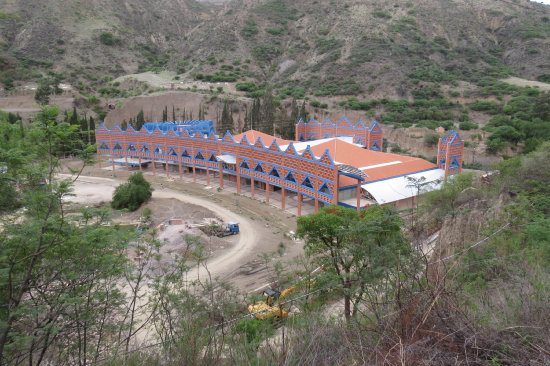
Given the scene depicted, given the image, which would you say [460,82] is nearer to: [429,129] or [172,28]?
[429,129]

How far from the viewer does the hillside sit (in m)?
76.2

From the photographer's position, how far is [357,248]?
11734 mm

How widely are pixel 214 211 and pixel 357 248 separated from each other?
2048cm

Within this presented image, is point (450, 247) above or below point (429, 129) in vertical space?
below

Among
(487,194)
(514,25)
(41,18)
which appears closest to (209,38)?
(41,18)

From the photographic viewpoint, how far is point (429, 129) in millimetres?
53781

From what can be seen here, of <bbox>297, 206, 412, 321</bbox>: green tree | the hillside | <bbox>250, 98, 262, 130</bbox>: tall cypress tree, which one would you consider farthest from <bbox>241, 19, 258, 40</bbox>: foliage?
<bbox>297, 206, 412, 321</bbox>: green tree

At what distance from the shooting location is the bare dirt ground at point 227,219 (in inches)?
802

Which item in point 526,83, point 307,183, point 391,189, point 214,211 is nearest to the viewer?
point 391,189

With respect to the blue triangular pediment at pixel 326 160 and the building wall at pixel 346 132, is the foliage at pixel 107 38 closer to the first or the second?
the building wall at pixel 346 132

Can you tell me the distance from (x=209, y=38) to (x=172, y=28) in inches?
1338

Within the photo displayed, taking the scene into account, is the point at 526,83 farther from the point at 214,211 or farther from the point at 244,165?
the point at 214,211

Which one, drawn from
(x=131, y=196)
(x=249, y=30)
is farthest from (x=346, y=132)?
(x=249, y=30)

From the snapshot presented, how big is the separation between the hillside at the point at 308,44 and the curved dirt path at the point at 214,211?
46097mm
